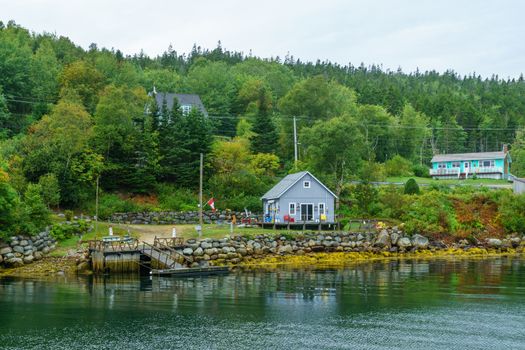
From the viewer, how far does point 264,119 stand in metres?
82.4

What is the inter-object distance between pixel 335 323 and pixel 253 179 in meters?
41.3

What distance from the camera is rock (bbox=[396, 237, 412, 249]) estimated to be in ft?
194

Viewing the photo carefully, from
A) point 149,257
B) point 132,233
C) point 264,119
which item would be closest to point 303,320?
point 149,257

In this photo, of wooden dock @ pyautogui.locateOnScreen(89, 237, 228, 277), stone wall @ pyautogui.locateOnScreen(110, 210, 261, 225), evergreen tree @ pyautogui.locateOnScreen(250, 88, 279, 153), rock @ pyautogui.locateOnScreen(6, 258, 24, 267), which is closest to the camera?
wooden dock @ pyautogui.locateOnScreen(89, 237, 228, 277)

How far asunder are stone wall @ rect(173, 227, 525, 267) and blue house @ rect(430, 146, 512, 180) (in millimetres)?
37552

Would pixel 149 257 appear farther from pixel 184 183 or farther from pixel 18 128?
pixel 18 128

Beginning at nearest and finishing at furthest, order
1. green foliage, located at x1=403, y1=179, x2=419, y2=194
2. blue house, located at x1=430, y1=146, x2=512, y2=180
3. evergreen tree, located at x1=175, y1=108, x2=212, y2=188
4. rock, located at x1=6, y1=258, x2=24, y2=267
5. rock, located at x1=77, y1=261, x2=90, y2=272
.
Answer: rock, located at x1=77, y1=261, x2=90, y2=272
rock, located at x1=6, y1=258, x2=24, y2=267
evergreen tree, located at x1=175, y1=108, x2=212, y2=188
green foliage, located at x1=403, y1=179, x2=419, y2=194
blue house, located at x1=430, y1=146, x2=512, y2=180

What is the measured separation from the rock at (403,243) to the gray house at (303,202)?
6.65 metres

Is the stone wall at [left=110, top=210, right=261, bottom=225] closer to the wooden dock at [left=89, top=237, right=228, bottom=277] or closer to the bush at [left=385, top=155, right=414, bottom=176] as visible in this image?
the wooden dock at [left=89, top=237, right=228, bottom=277]

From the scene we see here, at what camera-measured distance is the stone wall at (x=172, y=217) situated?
6078cm

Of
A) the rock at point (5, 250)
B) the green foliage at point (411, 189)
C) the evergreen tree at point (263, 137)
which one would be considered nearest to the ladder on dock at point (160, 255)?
the rock at point (5, 250)

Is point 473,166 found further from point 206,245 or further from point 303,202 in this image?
point 206,245

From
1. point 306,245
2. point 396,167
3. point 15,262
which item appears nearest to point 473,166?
point 396,167

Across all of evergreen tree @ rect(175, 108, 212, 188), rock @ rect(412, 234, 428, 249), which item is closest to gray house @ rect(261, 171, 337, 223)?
rock @ rect(412, 234, 428, 249)
